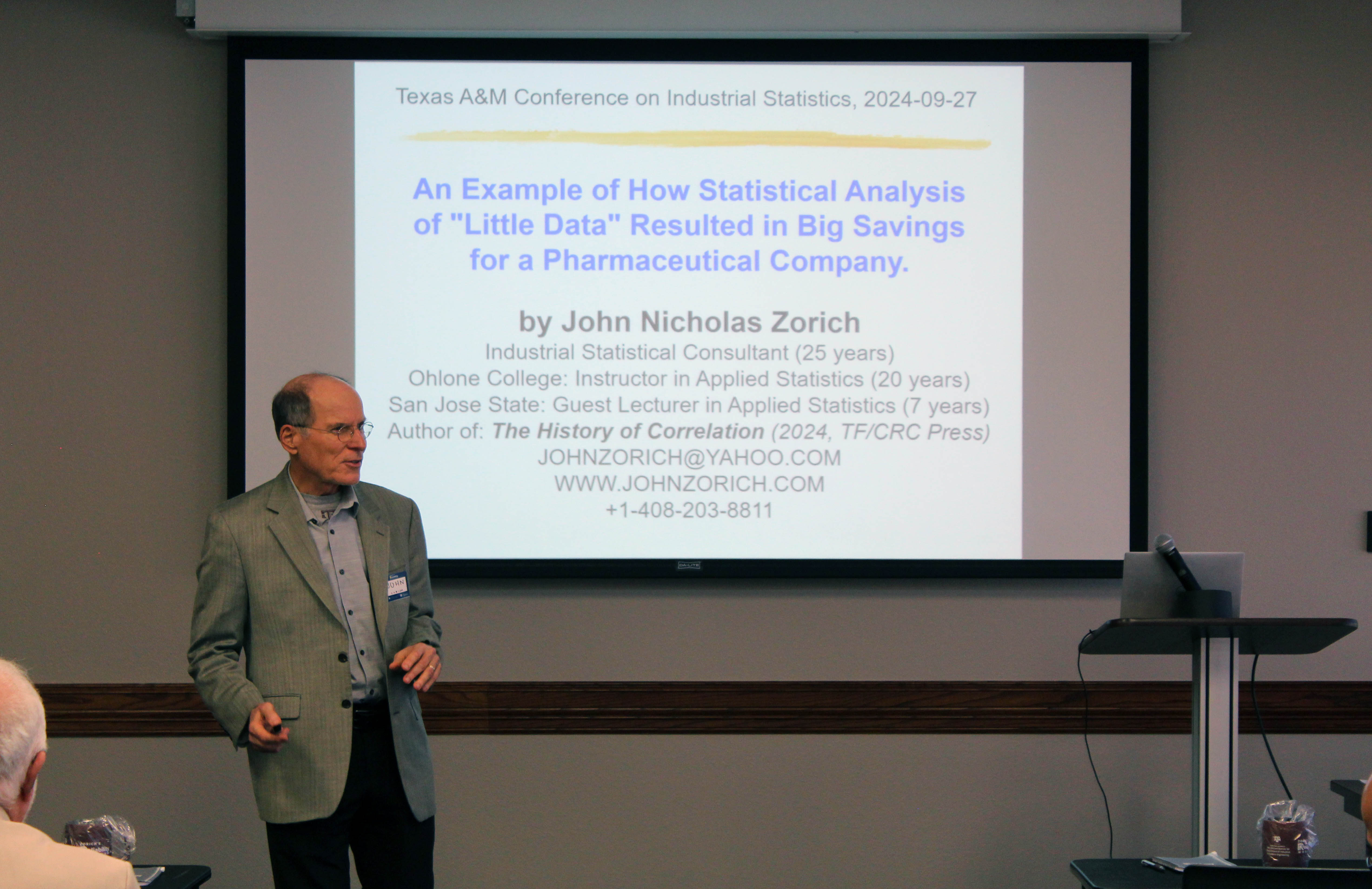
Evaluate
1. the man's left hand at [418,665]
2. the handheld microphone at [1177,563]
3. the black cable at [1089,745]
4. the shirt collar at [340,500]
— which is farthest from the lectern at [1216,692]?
the shirt collar at [340,500]

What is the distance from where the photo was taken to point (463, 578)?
10.5 ft

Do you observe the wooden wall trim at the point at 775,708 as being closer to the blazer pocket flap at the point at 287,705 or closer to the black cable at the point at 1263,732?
the black cable at the point at 1263,732

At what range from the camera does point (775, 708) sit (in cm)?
324

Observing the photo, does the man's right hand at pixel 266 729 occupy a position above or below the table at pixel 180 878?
Answer: above

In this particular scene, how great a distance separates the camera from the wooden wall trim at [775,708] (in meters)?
3.21

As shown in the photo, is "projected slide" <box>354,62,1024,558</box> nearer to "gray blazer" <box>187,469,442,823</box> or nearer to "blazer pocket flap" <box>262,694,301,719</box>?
"gray blazer" <box>187,469,442,823</box>

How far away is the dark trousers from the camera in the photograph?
2.16 meters

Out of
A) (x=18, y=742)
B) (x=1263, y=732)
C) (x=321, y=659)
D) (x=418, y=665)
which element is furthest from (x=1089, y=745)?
(x=18, y=742)

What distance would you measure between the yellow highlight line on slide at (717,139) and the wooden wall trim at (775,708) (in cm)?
166

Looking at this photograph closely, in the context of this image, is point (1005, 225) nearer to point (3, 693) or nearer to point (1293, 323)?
point (1293, 323)

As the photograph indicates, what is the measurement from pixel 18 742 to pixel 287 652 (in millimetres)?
889

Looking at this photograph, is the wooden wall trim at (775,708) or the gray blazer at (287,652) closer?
the gray blazer at (287,652)

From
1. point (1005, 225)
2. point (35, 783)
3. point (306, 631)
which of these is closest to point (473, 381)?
point (306, 631)

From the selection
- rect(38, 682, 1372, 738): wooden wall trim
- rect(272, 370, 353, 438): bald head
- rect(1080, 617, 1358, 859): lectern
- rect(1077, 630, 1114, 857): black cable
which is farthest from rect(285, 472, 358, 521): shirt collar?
rect(1077, 630, 1114, 857): black cable
